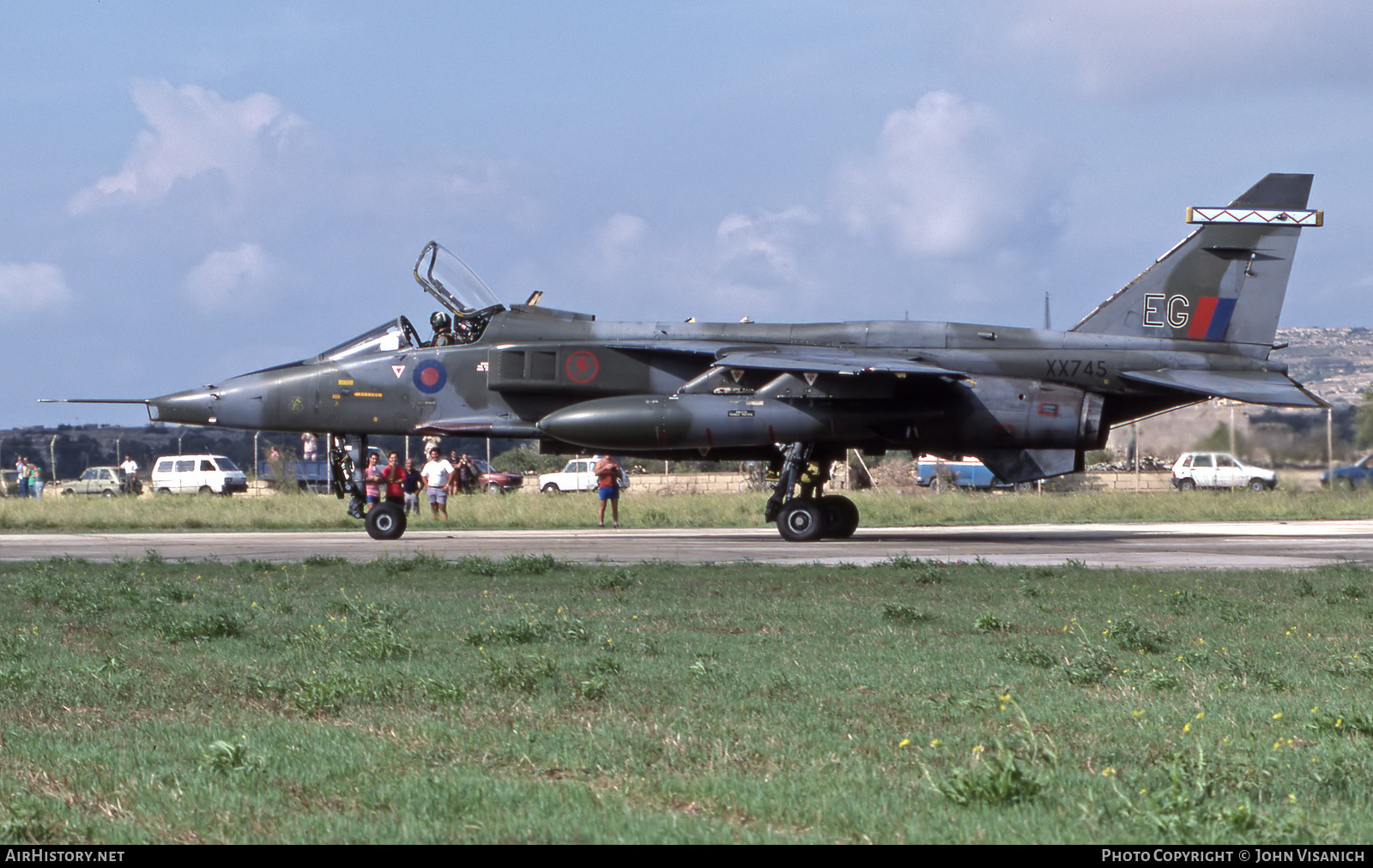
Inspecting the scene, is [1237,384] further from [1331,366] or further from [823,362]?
[1331,366]

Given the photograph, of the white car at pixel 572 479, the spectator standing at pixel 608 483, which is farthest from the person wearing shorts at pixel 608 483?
the white car at pixel 572 479

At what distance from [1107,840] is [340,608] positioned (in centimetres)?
737

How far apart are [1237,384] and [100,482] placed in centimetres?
5260

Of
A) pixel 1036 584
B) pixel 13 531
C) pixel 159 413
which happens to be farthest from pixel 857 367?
pixel 13 531

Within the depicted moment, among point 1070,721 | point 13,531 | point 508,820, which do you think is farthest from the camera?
point 13,531

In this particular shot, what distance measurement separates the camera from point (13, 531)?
26.5 metres

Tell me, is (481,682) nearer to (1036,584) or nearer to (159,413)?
(1036,584)

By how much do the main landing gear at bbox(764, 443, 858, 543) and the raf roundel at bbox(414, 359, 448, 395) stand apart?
555 cm

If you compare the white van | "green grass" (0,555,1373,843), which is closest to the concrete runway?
"green grass" (0,555,1373,843)

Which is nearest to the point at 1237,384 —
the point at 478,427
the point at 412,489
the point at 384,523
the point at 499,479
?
the point at 478,427

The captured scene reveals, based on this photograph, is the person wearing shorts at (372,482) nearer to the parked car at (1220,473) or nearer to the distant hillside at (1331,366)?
the parked car at (1220,473)

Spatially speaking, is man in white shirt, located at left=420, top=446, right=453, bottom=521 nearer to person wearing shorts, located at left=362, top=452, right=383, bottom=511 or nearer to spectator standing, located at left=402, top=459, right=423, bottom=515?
person wearing shorts, located at left=362, top=452, right=383, bottom=511

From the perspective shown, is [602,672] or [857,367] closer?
[602,672]

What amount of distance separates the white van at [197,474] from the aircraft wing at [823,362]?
42.0 metres
